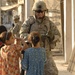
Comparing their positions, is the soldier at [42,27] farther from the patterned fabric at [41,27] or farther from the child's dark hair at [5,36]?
the child's dark hair at [5,36]

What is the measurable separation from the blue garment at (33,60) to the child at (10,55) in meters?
0.13

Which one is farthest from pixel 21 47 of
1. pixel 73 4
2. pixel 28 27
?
pixel 73 4

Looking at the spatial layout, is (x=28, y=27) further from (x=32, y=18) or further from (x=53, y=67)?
(x=53, y=67)

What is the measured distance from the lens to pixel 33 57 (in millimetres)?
5883

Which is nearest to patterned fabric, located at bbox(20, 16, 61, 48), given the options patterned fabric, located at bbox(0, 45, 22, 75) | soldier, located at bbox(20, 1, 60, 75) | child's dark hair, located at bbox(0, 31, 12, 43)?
soldier, located at bbox(20, 1, 60, 75)

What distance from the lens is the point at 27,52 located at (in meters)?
5.86

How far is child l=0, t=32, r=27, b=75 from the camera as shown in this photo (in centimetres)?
592

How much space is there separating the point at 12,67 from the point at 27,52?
1.09 feet

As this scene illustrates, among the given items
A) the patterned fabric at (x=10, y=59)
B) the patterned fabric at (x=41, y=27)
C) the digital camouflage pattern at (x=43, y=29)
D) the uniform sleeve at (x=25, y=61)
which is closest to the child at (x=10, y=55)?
the patterned fabric at (x=10, y=59)

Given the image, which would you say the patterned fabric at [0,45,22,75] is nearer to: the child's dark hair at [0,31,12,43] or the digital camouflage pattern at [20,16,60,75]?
the child's dark hair at [0,31,12,43]

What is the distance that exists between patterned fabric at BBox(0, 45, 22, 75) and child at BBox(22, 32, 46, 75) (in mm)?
134

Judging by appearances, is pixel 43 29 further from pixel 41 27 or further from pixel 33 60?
pixel 33 60

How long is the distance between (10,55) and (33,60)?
359mm

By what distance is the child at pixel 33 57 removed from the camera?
19.2 ft
